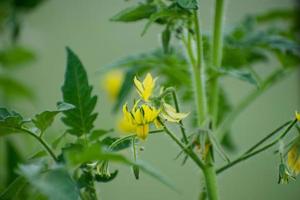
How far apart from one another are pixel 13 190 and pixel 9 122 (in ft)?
0.20

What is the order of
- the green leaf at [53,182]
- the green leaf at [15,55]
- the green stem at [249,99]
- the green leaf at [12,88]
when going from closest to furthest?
the green leaf at [53,182]
the green stem at [249,99]
the green leaf at [12,88]
the green leaf at [15,55]

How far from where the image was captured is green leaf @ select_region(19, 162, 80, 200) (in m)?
0.36

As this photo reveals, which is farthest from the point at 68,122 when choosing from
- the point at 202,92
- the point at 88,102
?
the point at 202,92

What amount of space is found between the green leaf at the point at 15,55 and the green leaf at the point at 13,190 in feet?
2.67

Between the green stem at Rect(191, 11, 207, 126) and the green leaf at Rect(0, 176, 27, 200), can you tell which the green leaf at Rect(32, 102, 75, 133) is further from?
the green stem at Rect(191, 11, 207, 126)

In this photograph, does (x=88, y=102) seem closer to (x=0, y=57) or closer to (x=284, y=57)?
(x=284, y=57)

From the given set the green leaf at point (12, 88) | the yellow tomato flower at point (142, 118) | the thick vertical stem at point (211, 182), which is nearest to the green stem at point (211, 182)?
the thick vertical stem at point (211, 182)

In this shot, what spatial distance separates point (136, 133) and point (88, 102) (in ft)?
0.24

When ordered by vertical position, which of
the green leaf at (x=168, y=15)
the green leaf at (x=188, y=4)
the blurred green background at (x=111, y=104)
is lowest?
the blurred green background at (x=111, y=104)

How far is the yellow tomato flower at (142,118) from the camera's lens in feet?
1.55

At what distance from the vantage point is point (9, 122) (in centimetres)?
48

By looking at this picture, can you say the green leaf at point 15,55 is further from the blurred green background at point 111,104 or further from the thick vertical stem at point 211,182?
the thick vertical stem at point 211,182

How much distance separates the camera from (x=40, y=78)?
6.54ft

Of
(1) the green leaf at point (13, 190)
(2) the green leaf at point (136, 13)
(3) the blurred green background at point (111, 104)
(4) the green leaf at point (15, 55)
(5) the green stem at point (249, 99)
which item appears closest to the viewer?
(1) the green leaf at point (13, 190)
